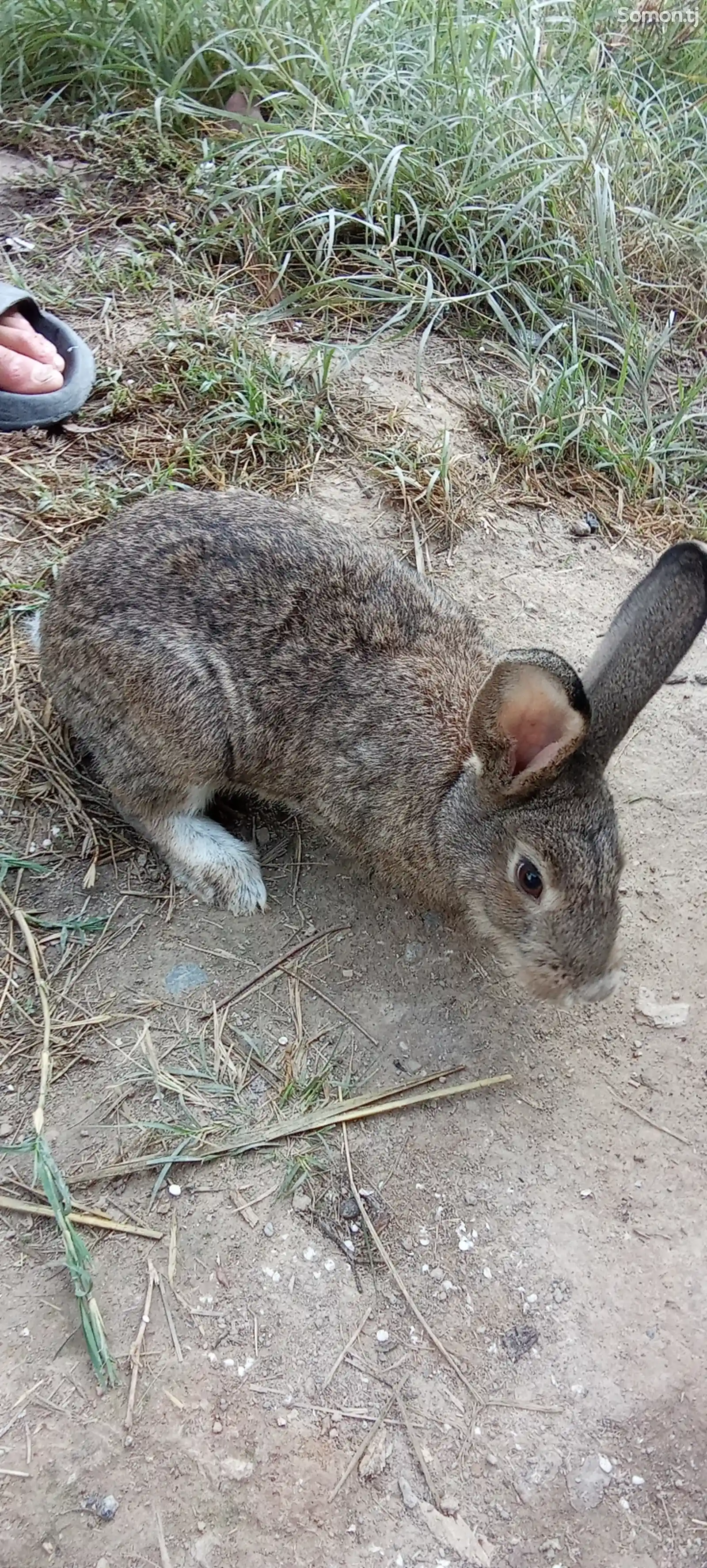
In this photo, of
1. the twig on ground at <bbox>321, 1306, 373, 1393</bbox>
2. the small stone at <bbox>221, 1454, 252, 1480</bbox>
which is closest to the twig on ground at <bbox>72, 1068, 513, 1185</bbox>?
the twig on ground at <bbox>321, 1306, 373, 1393</bbox>

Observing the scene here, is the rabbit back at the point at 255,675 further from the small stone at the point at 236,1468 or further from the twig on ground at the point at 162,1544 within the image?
the twig on ground at the point at 162,1544

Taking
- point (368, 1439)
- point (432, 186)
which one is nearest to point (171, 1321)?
point (368, 1439)

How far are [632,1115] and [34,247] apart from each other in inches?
205

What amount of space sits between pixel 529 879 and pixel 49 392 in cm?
325

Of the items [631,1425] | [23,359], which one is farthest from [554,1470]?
[23,359]

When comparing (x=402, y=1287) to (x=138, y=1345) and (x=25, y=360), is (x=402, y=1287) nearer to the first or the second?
(x=138, y=1345)

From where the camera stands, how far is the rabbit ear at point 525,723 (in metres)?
3.02

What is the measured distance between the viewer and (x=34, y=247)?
5727 millimetres

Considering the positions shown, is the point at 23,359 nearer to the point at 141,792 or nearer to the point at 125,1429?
the point at 141,792

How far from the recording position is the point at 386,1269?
3162 millimetres

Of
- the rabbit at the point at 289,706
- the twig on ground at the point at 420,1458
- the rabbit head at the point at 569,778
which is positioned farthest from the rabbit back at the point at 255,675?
the twig on ground at the point at 420,1458

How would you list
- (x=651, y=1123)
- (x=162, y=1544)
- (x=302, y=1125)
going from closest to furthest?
1. (x=162, y=1544)
2. (x=302, y=1125)
3. (x=651, y=1123)

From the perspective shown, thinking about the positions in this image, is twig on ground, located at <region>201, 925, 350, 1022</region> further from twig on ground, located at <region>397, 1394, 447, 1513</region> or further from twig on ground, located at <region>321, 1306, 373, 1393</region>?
twig on ground, located at <region>397, 1394, 447, 1513</region>

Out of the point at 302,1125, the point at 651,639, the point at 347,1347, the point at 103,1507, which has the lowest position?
the point at 103,1507
